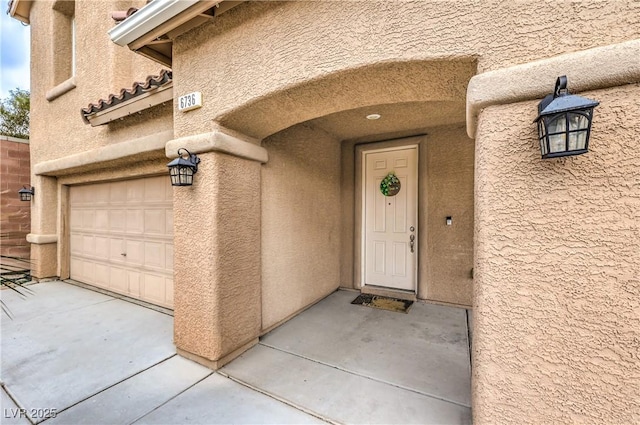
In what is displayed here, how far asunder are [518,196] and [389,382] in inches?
85.5

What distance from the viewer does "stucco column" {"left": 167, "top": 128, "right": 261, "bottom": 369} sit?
294 cm

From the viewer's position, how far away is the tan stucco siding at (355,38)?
5.31ft

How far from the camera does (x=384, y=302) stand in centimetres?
493

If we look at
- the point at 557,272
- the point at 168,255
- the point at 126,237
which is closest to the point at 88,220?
the point at 126,237

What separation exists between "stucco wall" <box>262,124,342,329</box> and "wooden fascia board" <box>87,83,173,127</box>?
1.47m

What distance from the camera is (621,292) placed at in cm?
150

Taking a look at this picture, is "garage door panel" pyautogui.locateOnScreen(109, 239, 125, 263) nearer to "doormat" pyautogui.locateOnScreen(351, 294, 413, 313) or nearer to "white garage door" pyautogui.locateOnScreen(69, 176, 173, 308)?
"white garage door" pyautogui.locateOnScreen(69, 176, 173, 308)

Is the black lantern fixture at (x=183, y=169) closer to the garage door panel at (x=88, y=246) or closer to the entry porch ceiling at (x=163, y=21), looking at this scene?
the entry porch ceiling at (x=163, y=21)

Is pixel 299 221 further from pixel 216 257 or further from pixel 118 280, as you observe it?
pixel 118 280

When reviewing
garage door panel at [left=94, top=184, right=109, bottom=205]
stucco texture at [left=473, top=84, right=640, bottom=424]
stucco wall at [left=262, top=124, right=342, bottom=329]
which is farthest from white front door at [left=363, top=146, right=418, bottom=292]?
garage door panel at [left=94, top=184, right=109, bottom=205]

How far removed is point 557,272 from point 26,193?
31.2 ft

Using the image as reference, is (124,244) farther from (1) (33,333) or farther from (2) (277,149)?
(2) (277,149)

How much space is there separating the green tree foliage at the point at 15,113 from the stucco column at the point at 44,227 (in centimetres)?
394

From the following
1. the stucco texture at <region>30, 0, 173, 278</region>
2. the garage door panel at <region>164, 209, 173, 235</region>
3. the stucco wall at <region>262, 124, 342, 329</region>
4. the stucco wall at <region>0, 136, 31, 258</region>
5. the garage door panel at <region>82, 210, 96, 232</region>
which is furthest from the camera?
the stucco wall at <region>0, 136, 31, 258</region>
